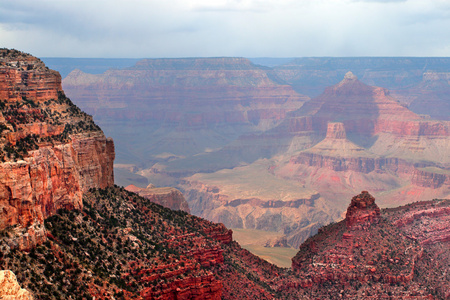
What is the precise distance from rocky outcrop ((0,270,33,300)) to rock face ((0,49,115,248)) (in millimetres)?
8012

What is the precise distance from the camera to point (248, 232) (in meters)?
151

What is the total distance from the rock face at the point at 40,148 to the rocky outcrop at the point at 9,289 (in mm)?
8012

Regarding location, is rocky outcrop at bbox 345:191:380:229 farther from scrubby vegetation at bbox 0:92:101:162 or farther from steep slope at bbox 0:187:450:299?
scrubby vegetation at bbox 0:92:101:162

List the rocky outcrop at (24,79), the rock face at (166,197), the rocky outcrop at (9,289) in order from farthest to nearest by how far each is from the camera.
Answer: the rock face at (166,197)
the rocky outcrop at (24,79)
the rocky outcrop at (9,289)

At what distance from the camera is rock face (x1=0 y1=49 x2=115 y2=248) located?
34750 mm

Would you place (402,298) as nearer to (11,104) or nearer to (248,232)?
(11,104)

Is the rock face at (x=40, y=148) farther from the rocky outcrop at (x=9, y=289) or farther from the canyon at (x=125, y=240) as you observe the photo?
the rocky outcrop at (x=9, y=289)

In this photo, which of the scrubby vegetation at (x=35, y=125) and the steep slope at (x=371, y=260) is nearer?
the scrubby vegetation at (x=35, y=125)

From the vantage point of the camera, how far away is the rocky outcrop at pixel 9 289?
25141 millimetres

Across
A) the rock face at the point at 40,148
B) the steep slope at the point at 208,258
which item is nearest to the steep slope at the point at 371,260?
the steep slope at the point at 208,258

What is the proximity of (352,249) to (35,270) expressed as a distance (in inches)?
1609

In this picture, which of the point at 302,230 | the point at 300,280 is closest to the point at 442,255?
the point at 300,280

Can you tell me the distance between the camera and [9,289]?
25.5 meters

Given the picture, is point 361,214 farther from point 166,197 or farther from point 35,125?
point 166,197
